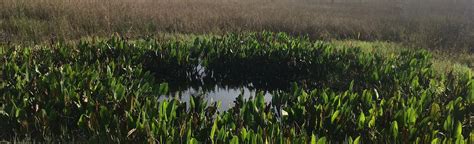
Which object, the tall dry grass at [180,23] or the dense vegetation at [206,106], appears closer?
the dense vegetation at [206,106]

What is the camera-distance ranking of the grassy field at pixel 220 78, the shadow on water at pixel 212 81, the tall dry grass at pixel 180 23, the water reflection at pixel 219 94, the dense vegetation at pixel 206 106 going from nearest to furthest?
1. the dense vegetation at pixel 206 106
2. the grassy field at pixel 220 78
3. the water reflection at pixel 219 94
4. the shadow on water at pixel 212 81
5. the tall dry grass at pixel 180 23

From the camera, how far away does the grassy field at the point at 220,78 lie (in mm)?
3734

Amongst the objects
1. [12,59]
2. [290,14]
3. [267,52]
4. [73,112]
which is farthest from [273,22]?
[73,112]

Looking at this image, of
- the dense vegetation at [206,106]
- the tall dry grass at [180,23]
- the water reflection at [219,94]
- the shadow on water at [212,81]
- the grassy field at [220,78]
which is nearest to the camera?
the dense vegetation at [206,106]

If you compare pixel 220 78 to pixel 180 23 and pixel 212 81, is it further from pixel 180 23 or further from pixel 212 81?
pixel 180 23

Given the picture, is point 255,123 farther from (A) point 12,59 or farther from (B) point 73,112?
Answer: (A) point 12,59

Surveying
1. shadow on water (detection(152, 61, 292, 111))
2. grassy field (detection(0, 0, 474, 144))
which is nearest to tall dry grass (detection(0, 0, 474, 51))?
grassy field (detection(0, 0, 474, 144))

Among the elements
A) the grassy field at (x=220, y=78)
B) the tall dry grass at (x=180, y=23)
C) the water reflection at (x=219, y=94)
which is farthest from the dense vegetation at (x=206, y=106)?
A: the tall dry grass at (x=180, y=23)

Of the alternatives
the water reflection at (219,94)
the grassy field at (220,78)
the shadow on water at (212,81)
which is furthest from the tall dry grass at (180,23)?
the water reflection at (219,94)

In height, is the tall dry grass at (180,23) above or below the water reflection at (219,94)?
above

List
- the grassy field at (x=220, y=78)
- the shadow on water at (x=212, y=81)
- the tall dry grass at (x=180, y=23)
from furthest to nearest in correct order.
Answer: the tall dry grass at (x=180, y=23) → the shadow on water at (x=212, y=81) → the grassy field at (x=220, y=78)

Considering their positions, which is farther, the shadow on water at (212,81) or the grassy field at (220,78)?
the shadow on water at (212,81)

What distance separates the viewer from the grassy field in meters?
3.73

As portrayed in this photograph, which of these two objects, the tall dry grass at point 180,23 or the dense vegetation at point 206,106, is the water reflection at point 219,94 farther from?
the tall dry grass at point 180,23
